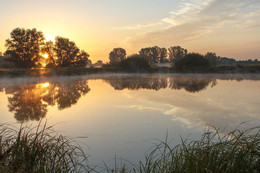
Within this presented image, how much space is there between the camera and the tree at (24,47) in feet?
124

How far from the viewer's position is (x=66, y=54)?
157 ft

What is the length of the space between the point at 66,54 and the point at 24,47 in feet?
34.7

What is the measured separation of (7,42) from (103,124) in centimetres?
4001

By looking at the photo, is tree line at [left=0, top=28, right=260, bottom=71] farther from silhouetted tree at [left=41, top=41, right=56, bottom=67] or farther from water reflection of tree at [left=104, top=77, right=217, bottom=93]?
water reflection of tree at [left=104, top=77, right=217, bottom=93]

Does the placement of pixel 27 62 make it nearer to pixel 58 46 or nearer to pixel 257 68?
pixel 58 46

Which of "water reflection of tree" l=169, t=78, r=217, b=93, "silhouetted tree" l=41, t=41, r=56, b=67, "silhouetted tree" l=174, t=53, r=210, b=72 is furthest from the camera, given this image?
"silhouetted tree" l=41, t=41, r=56, b=67

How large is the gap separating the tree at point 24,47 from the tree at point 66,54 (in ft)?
24.7

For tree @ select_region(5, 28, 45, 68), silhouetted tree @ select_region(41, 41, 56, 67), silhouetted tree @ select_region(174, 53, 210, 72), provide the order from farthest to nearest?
silhouetted tree @ select_region(41, 41, 56, 67), tree @ select_region(5, 28, 45, 68), silhouetted tree @ select_region(174, 53, 210, 72)

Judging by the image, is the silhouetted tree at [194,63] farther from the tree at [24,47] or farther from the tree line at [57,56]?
the tree at [24,47]

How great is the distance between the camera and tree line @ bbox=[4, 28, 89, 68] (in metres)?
38.0

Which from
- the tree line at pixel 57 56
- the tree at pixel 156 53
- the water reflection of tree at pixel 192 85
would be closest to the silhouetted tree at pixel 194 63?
the tree line at pixel 57 56

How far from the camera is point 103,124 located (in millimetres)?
6531

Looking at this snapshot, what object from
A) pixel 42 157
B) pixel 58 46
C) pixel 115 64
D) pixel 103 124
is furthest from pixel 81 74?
pixel 42 157

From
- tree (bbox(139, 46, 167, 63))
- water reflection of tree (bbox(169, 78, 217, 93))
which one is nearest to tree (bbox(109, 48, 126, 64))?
tree (bbox(139, 46, 167, 63))
